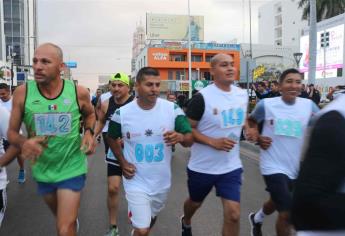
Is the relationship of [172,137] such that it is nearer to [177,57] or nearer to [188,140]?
[188,140]

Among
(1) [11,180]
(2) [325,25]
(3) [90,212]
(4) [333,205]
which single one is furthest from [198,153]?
(2) [325,25]

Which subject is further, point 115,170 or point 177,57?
point 177,57

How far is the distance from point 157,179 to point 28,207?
3439 mm

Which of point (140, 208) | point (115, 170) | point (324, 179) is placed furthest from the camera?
point (115, 170)

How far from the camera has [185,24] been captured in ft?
292

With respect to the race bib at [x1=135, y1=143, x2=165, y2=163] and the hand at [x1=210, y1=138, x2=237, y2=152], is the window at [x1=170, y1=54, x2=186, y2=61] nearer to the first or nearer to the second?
the hand at [x1=210, y1=138, x2=237, y2=152]

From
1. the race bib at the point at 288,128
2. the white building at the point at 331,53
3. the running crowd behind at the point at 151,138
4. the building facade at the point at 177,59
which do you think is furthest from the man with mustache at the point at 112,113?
the building facade at the point at 177,59

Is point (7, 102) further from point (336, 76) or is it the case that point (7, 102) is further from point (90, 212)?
point (336, 76)

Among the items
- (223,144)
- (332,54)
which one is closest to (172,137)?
(223,144)

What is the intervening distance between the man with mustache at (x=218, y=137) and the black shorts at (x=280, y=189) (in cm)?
31

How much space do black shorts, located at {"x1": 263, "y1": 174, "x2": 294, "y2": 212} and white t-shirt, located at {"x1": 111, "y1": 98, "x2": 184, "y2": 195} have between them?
1046 millimetres

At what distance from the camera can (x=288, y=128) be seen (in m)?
4.63

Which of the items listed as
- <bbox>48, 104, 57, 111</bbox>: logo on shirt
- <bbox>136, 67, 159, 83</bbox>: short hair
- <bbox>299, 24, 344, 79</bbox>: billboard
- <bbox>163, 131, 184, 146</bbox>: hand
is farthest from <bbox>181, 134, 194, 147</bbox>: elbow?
<bbox>299, 24, 344, 79</bbox>: billboard

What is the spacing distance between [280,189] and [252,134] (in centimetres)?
62
